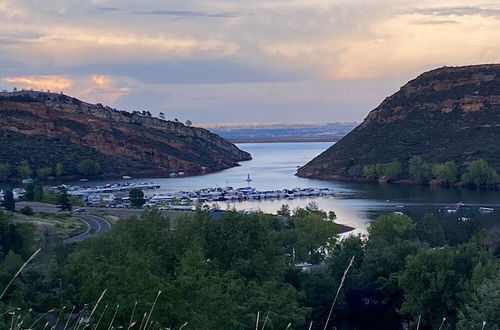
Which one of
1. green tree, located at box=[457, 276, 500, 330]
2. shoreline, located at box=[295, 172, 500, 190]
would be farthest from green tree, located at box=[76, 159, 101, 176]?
green tree, located at box=[457, 276, 500, 330]

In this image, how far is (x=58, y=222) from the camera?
3931 centimetres

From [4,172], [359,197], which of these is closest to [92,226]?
[359,197]

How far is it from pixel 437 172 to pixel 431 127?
891 inches

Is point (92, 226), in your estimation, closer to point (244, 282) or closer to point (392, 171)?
point (244, 282)

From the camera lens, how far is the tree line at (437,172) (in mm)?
75062

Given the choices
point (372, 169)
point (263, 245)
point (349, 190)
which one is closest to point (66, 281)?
point (263, 245)

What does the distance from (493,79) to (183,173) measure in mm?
42608

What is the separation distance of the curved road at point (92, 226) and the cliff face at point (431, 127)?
5028cm

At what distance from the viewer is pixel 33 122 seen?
108 metres

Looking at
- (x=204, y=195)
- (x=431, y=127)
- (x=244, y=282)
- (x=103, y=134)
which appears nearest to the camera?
(x=244, y=282)

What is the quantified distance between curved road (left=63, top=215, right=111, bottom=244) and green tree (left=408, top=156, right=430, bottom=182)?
44.5 m

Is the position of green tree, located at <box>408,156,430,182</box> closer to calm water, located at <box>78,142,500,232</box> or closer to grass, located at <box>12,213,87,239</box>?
calm water, located at <box>78,142,500,232</box>

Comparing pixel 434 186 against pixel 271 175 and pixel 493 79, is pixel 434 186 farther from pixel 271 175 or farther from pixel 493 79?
pixel 493 79

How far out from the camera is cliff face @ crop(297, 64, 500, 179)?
92688mm
